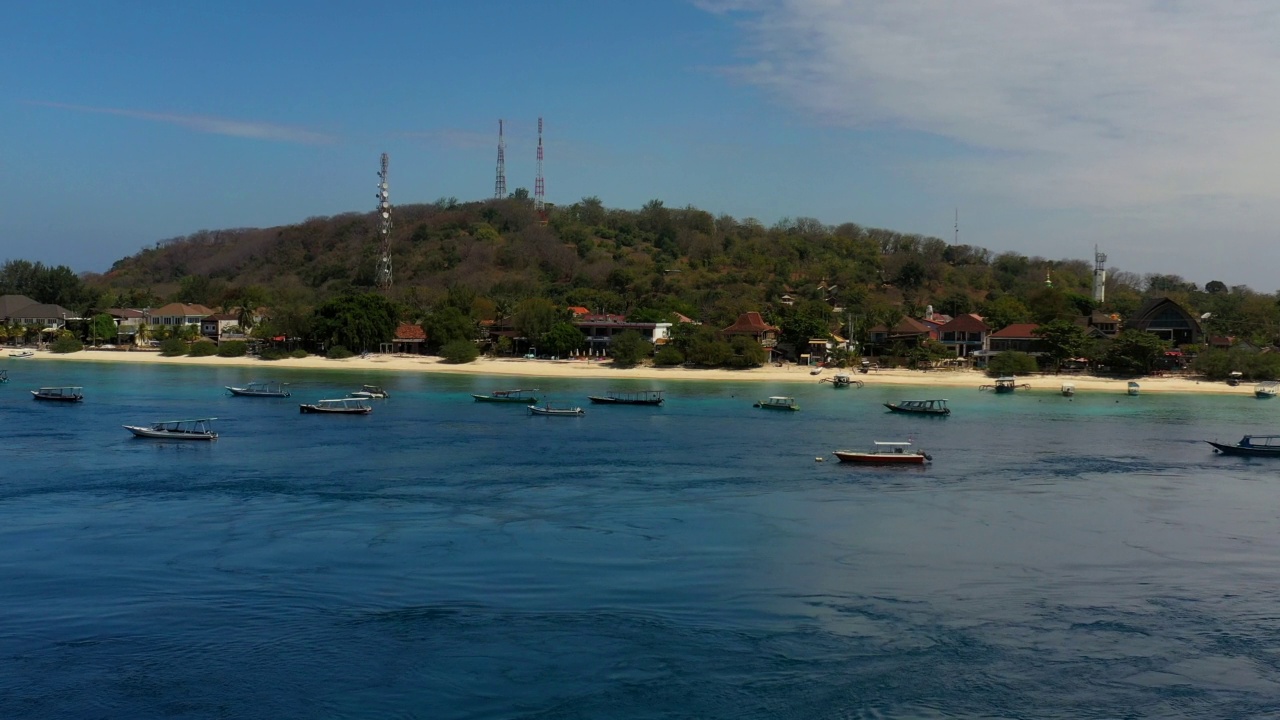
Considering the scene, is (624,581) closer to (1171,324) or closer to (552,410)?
(552,410)

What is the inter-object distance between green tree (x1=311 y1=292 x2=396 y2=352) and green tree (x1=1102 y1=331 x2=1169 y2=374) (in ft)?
186

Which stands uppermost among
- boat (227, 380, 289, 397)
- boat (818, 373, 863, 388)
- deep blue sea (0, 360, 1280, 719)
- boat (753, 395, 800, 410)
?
boat (818, 373, 863, 388)

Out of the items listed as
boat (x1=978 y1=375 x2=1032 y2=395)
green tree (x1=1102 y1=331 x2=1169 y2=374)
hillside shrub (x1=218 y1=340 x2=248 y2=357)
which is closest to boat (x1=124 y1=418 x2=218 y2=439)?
boat (x1=978 y1=375 x2=1032 y2=395)

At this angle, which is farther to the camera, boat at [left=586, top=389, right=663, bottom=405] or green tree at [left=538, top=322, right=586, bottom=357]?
green tree at [left=538, top=322, right=586, bottom=357]

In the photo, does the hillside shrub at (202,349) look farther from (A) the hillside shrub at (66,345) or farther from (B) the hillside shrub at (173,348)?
(A) the hillside shrub at (66,345)

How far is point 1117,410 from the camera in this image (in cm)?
6022

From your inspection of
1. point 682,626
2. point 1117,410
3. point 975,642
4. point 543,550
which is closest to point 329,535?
point 543,550

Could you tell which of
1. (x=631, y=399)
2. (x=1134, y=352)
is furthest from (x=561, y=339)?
(x=1134, y=352)

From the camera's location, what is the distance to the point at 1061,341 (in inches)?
3086

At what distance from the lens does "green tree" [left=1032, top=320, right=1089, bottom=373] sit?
78188 mm

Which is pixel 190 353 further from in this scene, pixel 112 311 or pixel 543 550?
pixel 543 550

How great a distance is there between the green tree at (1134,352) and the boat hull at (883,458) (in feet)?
148

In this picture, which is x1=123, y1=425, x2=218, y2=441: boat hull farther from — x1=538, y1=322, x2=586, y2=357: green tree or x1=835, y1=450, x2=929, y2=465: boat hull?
x1=538, y1=322, x2=586, y2=357: green tree

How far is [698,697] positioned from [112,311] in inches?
4064
